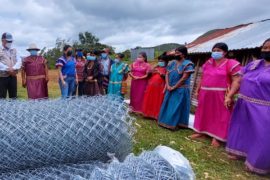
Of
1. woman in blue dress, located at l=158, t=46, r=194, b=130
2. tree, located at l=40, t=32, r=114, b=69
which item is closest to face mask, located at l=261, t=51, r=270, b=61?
woman in blue dress, located at l=158, t=46, r=194, b=130

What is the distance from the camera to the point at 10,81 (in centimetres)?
651

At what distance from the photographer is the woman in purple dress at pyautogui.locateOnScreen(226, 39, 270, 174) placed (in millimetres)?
4203

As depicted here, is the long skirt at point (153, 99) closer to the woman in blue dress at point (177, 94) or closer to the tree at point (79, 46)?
the woman in blue dress at point (177, 94)

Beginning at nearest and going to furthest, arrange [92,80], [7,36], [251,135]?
[251,135] < [7,36] < [92,80]

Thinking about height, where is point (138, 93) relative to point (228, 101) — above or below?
below

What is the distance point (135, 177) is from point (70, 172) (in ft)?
3.83

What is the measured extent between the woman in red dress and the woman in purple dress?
3.16 m

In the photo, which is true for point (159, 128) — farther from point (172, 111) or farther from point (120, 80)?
point (120, 80)

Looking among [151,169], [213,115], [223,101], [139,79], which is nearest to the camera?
[151,169]

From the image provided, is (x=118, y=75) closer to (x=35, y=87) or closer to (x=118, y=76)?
(x=118, y=76)

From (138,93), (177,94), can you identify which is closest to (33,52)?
(138,93)

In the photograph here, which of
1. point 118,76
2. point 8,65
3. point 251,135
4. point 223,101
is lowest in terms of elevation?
point 251,135

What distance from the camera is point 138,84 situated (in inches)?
331

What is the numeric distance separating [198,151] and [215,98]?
973mm
